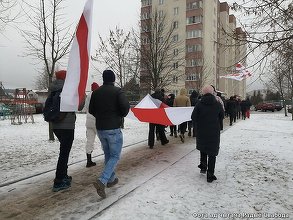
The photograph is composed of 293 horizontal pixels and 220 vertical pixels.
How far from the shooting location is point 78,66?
17.6 ft

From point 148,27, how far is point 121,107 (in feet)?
44.5

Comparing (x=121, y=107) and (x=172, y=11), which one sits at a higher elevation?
(x=172, y=11)

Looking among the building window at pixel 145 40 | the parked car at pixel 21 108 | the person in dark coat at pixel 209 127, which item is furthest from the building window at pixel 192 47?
the person in dark coat at pixel 209 127

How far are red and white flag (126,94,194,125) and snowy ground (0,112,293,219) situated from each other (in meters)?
0.97

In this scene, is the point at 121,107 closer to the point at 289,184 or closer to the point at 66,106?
the point at 66,106

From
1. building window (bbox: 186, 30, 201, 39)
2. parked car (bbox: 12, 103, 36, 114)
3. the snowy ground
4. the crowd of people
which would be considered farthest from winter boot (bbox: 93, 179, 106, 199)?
building window (bbox: 186, 30, 201, 39)

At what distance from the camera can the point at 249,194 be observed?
18.1 ft

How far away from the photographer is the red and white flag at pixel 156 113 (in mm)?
9461

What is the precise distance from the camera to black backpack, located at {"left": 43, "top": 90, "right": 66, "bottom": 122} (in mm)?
5441

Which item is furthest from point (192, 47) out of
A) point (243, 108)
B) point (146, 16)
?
point (146, 16)

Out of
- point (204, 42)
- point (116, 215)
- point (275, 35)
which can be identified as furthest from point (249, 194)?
point (204, 42)

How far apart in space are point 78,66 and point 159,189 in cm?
267

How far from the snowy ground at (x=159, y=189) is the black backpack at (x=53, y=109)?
136cm

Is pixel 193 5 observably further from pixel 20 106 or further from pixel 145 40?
pixel 20 106
